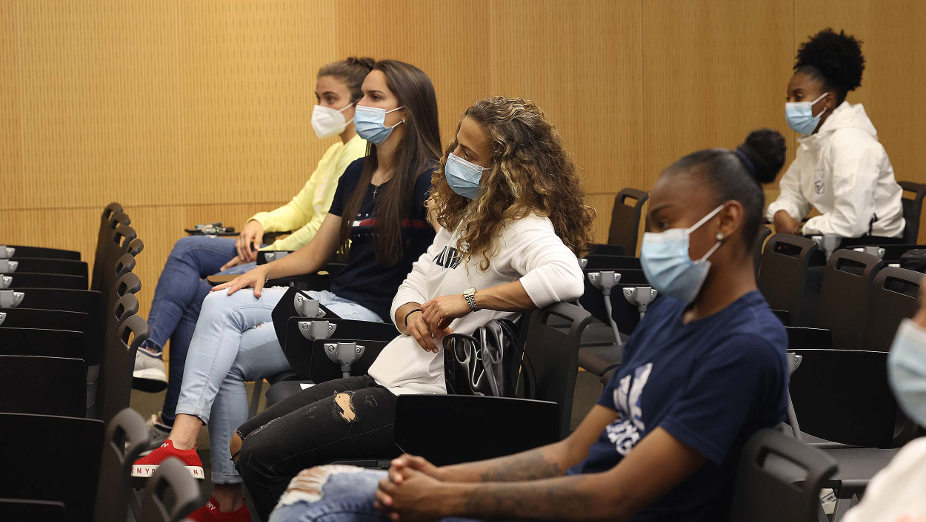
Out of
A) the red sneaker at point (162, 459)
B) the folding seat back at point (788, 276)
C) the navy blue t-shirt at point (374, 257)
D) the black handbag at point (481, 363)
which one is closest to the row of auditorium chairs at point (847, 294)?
the folding seat back at point (788, 276)

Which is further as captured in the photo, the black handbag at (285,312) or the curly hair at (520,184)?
the black handbag at (285,312)

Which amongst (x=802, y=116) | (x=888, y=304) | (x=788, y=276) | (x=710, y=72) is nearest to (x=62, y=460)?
(x=888, y=304)

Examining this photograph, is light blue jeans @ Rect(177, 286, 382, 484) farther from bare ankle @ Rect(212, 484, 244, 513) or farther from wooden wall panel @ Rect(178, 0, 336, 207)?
wooden wall panel @ Rect(178, 0, 336, 207)

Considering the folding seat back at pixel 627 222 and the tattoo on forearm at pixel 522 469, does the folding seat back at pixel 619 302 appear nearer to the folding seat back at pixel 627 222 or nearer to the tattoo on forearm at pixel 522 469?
the folding seat back at pixel 627 222

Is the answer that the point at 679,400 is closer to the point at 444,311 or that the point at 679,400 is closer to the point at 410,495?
the point at 410,495

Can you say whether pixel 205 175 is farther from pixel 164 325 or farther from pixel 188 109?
pixel 164 325

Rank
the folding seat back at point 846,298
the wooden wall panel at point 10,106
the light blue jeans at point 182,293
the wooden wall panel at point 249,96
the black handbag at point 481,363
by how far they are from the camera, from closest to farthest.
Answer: the black handbag at point 481,363
the folding seat back at point 846,298
the light blue jeans at point 182,293
the wooden wall panel at point 10,106
the wooden wall panel at point 249,96

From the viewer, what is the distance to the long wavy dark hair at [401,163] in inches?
131

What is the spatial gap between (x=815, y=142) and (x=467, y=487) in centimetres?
381

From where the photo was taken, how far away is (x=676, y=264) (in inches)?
66.4

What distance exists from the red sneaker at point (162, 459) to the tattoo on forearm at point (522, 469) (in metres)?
1.44

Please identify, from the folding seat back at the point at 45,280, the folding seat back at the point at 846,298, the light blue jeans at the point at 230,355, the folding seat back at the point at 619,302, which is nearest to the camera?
the folding seat back at the point at 846,298

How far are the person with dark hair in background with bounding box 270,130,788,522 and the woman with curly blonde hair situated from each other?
2.19 feet

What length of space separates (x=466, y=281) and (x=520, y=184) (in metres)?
0.29
